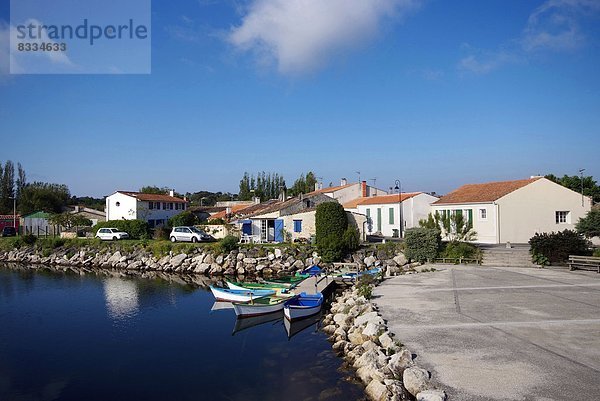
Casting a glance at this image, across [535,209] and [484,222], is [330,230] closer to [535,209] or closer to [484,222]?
[484,222]

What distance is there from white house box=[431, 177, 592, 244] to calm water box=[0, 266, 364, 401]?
21217 millimetres

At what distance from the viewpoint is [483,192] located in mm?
36219

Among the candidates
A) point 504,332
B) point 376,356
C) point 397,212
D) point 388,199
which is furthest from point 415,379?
point 388,199

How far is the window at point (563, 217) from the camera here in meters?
34.2

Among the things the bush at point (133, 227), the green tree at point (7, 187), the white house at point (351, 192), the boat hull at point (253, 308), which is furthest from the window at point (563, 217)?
the green tree at point (7, 187)

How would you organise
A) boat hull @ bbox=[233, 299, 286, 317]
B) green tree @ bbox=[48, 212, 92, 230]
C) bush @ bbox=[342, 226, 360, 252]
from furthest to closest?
1. green tree @ bbox=[48, 212, 92, 230]
2. bush @ bbox=[342, 226, 360, 252]
3. boat hull @ bbox=[233, 299, 286, 317]

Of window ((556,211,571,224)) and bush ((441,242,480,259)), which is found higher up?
window ((556,211,571,224))

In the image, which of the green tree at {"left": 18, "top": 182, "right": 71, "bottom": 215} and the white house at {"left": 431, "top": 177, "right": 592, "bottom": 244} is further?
the green tree at {"left": 18, "top": 182, "right": 71, "bottom": 215}

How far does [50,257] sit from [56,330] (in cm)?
2875

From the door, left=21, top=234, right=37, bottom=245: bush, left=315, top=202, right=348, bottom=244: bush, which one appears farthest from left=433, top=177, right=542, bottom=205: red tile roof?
left=21, top=234, right=37, bottom=245: bush

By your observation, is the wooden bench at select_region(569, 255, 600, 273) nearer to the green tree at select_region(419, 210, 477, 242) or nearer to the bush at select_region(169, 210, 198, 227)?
the green tree at select_region(419, 210, 477, 242)

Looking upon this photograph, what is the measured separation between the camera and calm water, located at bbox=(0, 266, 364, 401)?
12.6 metres

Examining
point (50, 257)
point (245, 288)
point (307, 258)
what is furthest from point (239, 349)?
point (50, 257)

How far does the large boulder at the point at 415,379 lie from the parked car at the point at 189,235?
33.0 metres
